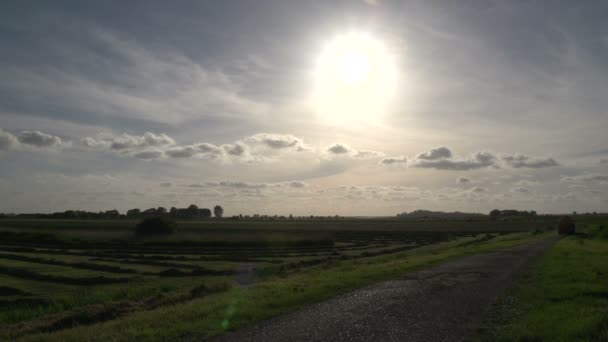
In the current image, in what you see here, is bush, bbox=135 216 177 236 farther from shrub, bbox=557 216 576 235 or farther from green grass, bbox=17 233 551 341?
green grass, bbox=17 233 551 341

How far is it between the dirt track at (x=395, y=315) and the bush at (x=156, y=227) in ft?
372

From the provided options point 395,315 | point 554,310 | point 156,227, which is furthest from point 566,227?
point 156,227

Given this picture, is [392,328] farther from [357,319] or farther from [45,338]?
[45,338]

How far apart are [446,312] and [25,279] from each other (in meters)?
40.9

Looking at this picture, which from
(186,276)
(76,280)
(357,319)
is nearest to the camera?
(357,319)

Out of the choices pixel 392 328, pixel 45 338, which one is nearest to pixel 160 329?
pixel 45 338

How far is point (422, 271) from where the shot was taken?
26984 millimetres

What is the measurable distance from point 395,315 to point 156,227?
122m

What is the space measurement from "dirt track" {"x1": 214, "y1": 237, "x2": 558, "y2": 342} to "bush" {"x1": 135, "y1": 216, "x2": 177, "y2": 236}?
113 metres

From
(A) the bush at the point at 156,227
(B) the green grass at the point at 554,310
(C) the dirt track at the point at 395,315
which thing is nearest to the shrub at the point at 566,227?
(B) the green grass at the point at 554,310

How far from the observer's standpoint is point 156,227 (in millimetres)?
126312

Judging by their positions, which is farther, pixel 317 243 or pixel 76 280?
pixel 317 243

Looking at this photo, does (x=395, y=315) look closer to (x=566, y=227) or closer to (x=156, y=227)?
(x=566, y=227)

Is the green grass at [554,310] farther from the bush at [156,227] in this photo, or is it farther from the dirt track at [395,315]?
the bush at [156,227]
